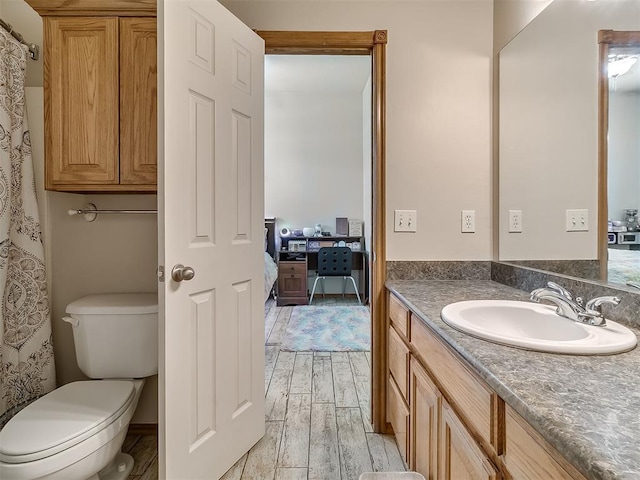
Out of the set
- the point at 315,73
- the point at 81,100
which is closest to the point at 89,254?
the point at 81,100

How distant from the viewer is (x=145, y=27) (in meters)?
1.42

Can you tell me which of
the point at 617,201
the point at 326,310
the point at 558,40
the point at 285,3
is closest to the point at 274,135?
the point at 326,310

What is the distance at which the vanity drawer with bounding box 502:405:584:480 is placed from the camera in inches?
19.3

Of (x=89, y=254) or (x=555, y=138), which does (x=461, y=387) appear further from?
(x=89, y=254)

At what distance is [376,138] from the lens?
1.71 metres

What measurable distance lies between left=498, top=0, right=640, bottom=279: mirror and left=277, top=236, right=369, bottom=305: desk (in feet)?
10.6

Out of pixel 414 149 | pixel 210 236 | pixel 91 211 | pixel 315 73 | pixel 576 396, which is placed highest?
pixel 315 73

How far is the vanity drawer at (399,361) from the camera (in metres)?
1.35

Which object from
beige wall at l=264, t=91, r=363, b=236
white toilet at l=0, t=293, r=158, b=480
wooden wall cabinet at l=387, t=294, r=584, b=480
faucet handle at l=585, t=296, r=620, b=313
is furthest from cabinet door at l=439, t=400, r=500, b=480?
beige wall at l=264, t=91, r=363, b=236

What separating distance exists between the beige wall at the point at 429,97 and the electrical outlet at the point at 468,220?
1.2 inches

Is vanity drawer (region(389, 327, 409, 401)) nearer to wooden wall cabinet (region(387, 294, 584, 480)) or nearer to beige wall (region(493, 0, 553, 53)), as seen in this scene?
wooden wall cabinet (region(387, 294, 584, 480))

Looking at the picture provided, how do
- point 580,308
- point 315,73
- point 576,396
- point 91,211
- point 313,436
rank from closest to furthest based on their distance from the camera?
1. point 576,396
2. point 580,308
3. point 91,211
4. point 313,436
5. point 315,73

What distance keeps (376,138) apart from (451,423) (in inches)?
52.4

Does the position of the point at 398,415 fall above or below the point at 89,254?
below
